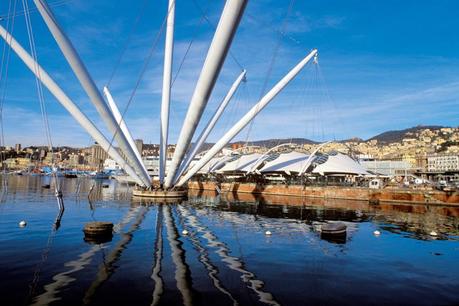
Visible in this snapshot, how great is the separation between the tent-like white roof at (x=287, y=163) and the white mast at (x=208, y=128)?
22262mm

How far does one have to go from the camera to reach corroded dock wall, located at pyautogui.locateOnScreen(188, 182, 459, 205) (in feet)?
135

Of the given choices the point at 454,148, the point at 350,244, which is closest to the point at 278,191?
the point at 350,244

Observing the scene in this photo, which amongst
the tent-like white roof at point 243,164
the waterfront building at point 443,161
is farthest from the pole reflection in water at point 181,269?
the waterfront building at point 443,161

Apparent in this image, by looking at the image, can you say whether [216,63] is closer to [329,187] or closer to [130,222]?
[130,222]

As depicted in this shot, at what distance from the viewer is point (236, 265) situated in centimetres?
1173

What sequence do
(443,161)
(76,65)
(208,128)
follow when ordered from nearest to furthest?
(76,65) < (208,128) < (443,161)

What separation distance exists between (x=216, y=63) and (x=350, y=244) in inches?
426

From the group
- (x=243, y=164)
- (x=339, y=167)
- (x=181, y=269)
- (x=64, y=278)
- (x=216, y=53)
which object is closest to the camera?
(x=64, y=278)

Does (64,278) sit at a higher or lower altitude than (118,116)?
lower

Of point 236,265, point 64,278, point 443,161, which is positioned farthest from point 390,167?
point 64,278

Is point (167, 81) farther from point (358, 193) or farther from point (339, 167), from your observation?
point (339, 167)

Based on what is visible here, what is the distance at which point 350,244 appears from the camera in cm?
1644

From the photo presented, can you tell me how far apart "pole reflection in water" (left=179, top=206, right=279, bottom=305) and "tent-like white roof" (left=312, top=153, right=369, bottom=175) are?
4504 cm

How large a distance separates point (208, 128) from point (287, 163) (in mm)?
27367
